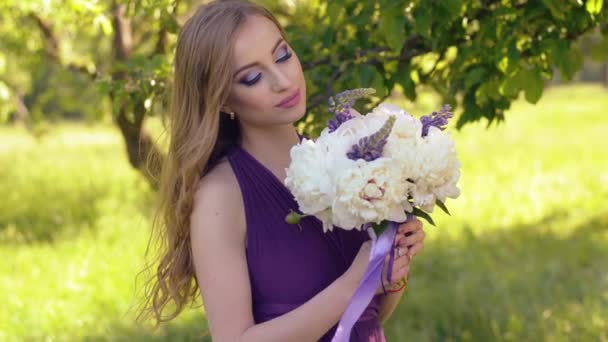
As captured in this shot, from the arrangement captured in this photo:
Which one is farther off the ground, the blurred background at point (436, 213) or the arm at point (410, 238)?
the arm at point (410, 238)

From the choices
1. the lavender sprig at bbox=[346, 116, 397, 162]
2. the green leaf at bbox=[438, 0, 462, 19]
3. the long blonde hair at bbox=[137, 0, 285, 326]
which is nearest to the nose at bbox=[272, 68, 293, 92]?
the long blonde hair at bbox=[137, 0, 285, 326]

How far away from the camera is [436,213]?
350 inches

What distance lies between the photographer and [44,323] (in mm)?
5469

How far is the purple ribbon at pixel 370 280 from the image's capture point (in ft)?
6.47

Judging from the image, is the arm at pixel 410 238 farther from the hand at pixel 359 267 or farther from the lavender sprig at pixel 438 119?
the lavender sprig at pixel 438 119

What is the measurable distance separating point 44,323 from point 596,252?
14.6 ft

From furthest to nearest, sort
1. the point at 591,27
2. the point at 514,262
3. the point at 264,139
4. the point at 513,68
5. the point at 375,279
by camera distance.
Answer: the point at 514,262 < the point at 591,27 < the point at 513,68 < the point at 264,139 < the point at 375,279

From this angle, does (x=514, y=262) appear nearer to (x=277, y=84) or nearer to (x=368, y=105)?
(x=368, y=105)

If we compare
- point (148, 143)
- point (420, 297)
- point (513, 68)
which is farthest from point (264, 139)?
point (420, 297)

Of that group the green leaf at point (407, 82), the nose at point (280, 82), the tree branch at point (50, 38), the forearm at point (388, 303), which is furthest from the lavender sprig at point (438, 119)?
the tree branch at point (50, 38)

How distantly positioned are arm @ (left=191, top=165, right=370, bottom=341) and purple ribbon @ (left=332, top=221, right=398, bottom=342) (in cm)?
5

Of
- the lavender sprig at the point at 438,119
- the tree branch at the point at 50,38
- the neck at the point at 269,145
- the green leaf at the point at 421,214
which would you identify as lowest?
the tree branch at the point at 50,38

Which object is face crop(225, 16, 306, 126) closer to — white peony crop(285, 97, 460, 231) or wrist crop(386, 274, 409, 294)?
white peony crop(285, 97, 460, 231)

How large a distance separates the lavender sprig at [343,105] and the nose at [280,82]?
182mm
